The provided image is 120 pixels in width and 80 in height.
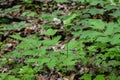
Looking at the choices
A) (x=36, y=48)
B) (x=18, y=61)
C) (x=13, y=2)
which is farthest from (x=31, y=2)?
(x=36, y=48)

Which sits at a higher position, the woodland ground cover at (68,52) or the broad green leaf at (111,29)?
the broad green leaf at (111,29)

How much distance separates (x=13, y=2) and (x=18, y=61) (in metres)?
3.05

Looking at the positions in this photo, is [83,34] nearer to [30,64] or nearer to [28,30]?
[30,64]

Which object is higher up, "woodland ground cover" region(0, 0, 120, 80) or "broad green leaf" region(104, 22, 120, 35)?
"broad green leaf" region(104, 22, 120, 35)

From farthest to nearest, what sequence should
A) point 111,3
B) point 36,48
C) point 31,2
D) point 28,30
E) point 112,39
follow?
point 31,2, point 28,30, point 111,3, point 36,48, point 112,39

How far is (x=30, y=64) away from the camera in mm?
4277

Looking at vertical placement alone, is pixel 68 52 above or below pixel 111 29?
below

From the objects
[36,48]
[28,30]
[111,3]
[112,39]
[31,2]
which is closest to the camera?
[112,39]

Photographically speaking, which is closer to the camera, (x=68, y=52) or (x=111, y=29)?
(x=111, y=29)

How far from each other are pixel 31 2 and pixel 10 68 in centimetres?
304

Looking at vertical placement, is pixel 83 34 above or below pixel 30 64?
above

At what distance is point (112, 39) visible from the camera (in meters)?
2.90

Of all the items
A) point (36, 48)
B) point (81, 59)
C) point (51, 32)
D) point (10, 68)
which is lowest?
point (10, 68)

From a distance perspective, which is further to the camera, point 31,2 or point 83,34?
point 31,2
